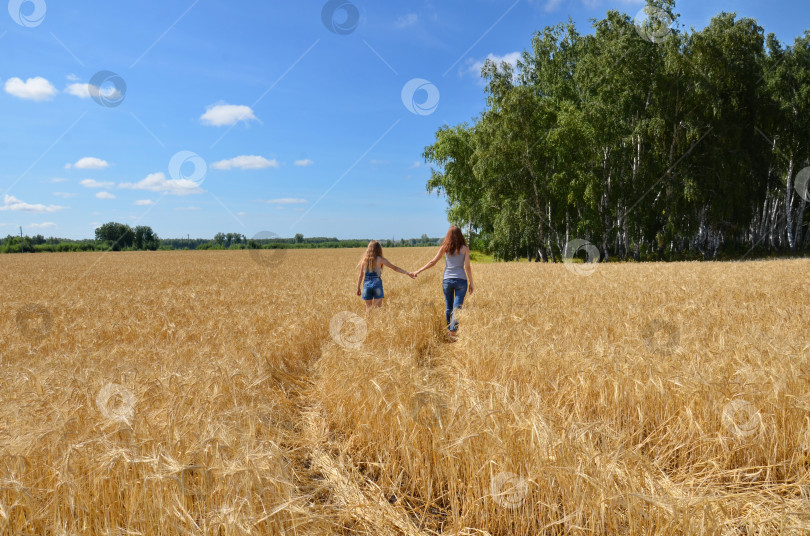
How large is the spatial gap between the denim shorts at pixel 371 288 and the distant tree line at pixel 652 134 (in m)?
26.2

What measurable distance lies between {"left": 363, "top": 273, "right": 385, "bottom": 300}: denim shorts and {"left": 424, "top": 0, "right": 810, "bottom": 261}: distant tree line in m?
26.2

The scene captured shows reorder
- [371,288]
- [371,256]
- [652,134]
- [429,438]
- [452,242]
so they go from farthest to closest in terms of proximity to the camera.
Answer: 1. [652,134]
2. [371,288]
3. [371,256]
4. [452,242]
5. [429,438]

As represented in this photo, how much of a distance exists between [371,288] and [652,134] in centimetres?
2990

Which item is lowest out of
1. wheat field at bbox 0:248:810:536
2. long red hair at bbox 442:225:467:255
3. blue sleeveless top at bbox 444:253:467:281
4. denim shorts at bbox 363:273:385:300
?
wheat field at bbox 0:248:810:536

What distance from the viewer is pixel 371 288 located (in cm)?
951

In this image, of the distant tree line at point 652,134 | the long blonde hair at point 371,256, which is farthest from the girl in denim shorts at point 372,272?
the distant tree line at point 652,134

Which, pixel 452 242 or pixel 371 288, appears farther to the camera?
pixel 371 288

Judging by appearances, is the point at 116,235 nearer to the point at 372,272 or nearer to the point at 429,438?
the point at 372,272

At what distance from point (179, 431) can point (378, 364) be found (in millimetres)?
2261

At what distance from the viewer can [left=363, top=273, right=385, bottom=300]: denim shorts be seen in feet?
31.1

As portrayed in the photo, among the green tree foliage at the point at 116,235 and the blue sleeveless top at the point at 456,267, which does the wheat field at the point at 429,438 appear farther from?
the green tree foliage at the point at 116,235

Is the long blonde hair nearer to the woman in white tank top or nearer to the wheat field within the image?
the woman in white tank top

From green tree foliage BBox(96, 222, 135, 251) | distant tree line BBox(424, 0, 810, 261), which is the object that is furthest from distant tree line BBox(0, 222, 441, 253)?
distant tree line BBox(424, 0, 810, 261)

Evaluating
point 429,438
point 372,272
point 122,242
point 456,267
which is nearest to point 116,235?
point 122,242
